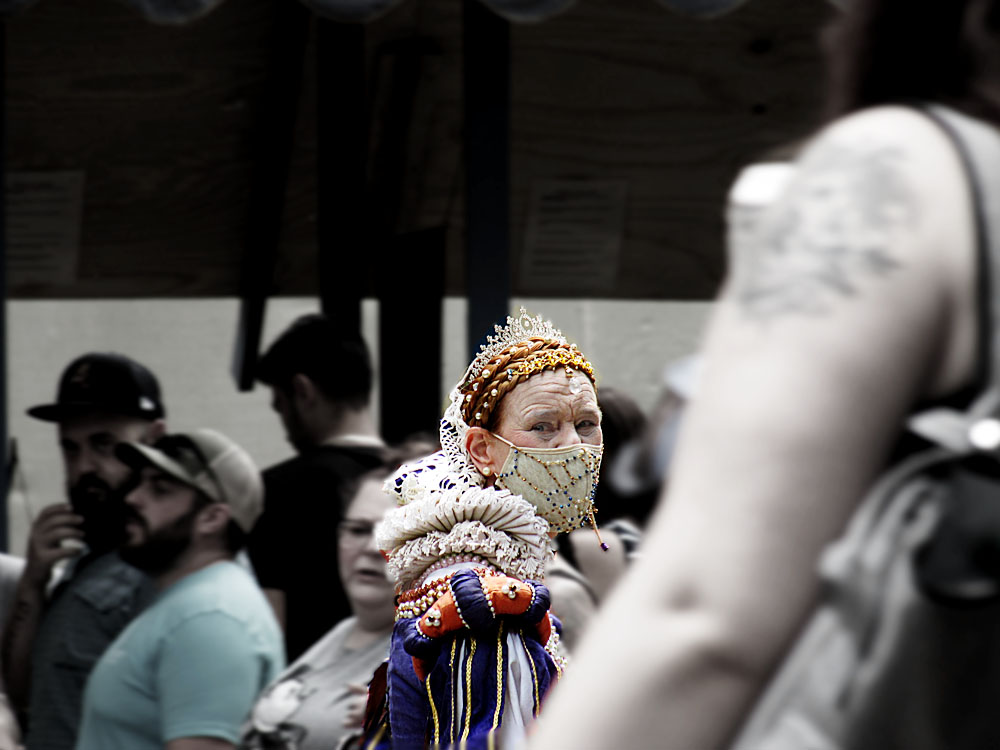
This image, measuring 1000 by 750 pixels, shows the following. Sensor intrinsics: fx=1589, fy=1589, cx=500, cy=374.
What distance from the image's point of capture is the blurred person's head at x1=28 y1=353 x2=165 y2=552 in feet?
14.5

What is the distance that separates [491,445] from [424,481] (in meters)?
0.16

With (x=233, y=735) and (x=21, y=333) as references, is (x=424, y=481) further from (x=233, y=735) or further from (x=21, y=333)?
(x=21, y=333)

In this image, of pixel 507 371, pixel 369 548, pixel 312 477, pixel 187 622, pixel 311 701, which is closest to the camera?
pixel 507 371

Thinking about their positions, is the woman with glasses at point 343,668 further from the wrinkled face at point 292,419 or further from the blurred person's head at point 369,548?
the wrinkled face at point 292,419

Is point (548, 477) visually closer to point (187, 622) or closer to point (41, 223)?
point (187, 622)

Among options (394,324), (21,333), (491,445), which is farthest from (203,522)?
(21,333)

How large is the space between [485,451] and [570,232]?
9.08 ft

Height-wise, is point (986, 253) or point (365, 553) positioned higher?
point (986, 253)

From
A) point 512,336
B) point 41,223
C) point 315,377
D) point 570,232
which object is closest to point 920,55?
point 512,336

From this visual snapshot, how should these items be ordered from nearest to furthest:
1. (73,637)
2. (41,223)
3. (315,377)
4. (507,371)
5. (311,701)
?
(507,371) → (311,701) → (73,637) → (315,377) → (41,223)

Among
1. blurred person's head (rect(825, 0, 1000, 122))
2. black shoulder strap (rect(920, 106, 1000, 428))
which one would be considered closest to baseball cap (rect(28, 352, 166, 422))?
blurred person's head (rect(825, 0, 1000, 122))

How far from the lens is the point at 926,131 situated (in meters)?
1.05

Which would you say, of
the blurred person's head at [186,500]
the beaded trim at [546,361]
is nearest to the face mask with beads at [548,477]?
the beaded trim at [546,361]

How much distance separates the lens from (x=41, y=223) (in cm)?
561
